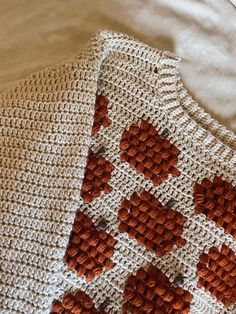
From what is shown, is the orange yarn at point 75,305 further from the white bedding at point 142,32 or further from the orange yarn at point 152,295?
the white bedding at point 142,32

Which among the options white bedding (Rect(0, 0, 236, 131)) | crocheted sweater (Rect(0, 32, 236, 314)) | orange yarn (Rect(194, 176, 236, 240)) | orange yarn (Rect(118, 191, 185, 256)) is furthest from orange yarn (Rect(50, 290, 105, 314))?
white bedding (Rect(0, 0, 236, 131))

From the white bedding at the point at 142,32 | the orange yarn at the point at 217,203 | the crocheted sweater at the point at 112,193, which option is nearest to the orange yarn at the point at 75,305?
the crocheted sweater at the point at 112,193

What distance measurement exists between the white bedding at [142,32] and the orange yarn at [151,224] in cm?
20

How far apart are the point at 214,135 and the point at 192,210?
0.44 feet

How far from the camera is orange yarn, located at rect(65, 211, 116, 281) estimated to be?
30.9 inches

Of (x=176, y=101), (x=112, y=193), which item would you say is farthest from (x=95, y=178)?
(x=176, y=101)

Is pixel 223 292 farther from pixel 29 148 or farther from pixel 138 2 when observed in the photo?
pixel 138 2

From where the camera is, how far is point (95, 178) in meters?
0.81

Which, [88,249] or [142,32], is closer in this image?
[88,249]

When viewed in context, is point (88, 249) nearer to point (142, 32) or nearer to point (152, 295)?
point (152, 295)

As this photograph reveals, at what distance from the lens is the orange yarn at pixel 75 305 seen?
0.78m

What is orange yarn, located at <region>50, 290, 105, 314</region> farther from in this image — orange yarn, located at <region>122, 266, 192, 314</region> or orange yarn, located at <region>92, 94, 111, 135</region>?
orange yarn, located at <region>92, 94, 111, 135</region>

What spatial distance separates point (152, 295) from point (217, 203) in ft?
0.57

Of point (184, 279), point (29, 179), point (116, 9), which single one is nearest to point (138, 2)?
point (116, 9)
